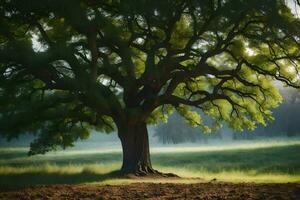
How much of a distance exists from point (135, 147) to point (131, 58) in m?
4.90

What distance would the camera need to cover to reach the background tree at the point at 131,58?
17.0 m

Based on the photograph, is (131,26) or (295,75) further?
(295,75)

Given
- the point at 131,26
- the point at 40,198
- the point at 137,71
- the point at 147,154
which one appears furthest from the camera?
the point at 137,71

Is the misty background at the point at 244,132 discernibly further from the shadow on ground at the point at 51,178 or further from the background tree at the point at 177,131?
the shadow on ground at the point at 51,178

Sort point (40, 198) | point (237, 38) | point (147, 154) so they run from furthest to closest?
point (147, 154) → point (237, 38) → point (40, 198)

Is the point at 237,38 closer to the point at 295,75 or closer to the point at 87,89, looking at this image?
the point at 295,75

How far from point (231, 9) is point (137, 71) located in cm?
1103

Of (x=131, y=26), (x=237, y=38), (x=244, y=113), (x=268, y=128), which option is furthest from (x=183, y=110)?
(x=268, y=128)

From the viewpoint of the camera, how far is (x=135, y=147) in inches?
952

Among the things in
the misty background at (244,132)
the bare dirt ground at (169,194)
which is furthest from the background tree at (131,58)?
the misty background at (244,132)

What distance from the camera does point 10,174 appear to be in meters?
23.7

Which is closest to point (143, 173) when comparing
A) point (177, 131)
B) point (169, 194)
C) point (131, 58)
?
point (131, 58)

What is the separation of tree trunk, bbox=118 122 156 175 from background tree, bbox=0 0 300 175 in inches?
2.2

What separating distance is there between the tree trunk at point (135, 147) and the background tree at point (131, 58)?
0.18 feet
